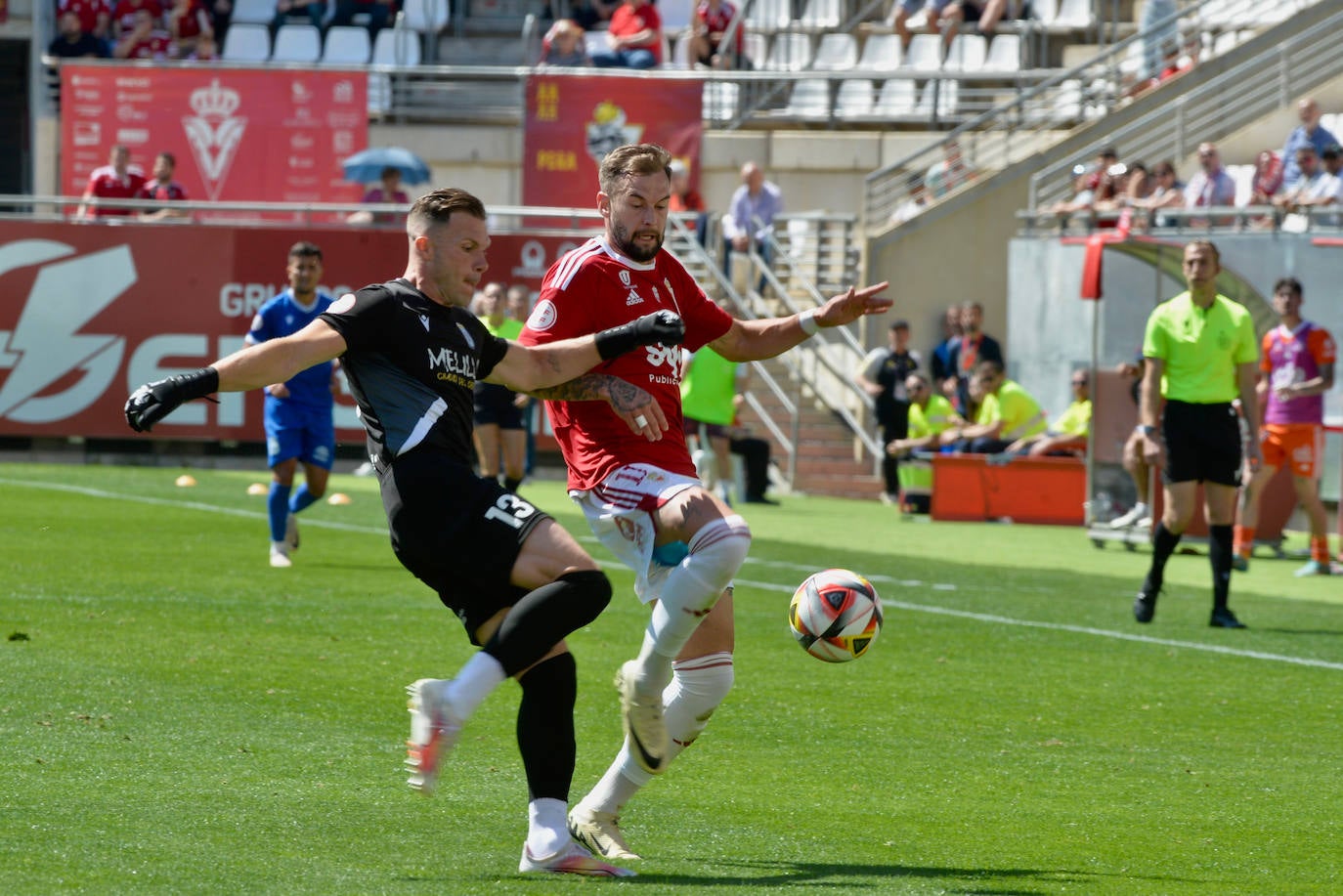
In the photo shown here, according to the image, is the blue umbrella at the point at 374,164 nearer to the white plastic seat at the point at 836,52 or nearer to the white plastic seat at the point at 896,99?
the white plastic seat at the point at 896,99

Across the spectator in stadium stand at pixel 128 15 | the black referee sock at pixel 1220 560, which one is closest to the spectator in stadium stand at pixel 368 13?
the spectator in stadium stand at pixel 128 15

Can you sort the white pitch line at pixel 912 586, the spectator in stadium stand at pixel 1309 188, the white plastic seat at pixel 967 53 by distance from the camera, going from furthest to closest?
the white plastic seat at pixel 967 53, the spectator in stadium stand at pixel 1309 188, the white pitch line at pixel 912 586

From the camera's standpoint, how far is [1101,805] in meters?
6.93

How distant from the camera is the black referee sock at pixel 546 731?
5.66 m

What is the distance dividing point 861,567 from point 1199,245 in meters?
4.36

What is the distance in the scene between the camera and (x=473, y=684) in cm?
535

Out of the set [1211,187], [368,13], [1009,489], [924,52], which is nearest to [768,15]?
[924,52]

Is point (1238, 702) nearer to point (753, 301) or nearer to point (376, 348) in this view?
point (376, 348)

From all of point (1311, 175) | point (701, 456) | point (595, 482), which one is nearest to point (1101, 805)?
point (595, 482)

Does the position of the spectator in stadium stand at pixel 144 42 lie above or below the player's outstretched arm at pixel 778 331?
above

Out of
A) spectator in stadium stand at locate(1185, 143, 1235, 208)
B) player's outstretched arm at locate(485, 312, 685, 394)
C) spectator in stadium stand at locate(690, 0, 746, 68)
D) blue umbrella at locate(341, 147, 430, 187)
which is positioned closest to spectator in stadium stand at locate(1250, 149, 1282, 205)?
spectator in stadium stand at locate(1185, 143, 1235, 208)

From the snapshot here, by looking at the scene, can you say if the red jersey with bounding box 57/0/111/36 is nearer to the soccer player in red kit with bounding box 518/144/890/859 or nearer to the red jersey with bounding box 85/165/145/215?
the red jersey with bounding box 85/165/145/215

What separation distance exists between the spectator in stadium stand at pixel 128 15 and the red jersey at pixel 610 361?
84.8 feet

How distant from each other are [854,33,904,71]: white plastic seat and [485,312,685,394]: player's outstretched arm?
2539cm
